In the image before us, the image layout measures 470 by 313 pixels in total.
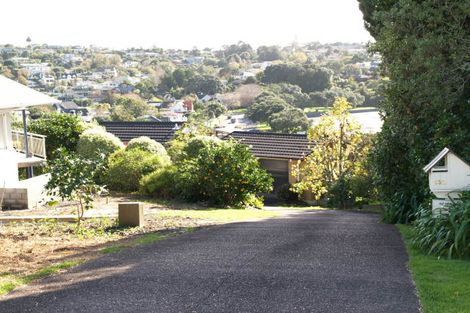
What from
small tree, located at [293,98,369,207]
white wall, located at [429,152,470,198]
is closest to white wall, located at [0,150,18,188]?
small tree, located at [293,98,369,207]

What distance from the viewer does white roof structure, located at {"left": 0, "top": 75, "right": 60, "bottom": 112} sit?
2300 centimetres

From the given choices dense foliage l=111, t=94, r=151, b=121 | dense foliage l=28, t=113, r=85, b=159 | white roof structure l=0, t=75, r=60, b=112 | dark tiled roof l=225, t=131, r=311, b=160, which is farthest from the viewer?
dense foliage l=111, t=94, r=151, b=121

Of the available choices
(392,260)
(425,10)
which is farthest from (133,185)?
(392,260)

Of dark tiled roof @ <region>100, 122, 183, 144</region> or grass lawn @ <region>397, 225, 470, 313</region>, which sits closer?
grass lawn @ <region>397, 225, 470, 313</region>

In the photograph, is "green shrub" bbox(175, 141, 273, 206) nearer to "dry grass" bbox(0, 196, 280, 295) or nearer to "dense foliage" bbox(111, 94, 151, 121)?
"dry grass" bbox(0, 196, 280, 295)

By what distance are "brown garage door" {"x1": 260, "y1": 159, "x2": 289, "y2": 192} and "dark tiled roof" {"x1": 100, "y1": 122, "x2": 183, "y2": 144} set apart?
559 cm

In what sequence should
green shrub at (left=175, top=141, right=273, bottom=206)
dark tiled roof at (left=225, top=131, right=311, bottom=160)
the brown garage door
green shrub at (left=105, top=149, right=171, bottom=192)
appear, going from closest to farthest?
green shrub at (left=175, top=141, right=273, bottom=206) → green shrub at (left=105, top=149, right=171, bottom=192) → dark tiled roof at (left=225, top=131, right=311, bottom=160) → the brown garage door

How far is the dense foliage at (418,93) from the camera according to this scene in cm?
1373

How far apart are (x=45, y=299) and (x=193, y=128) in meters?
23.9

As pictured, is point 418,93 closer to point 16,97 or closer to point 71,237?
point 71,237

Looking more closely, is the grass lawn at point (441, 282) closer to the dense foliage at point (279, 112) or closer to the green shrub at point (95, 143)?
the green shrub at point (95, 143)

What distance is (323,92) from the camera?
60625mm

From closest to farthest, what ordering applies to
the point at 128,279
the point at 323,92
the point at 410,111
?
the point at 128,279, the point at 410,111, the point at 323,92

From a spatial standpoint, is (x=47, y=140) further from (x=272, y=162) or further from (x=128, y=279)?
(x=128, y=279)
